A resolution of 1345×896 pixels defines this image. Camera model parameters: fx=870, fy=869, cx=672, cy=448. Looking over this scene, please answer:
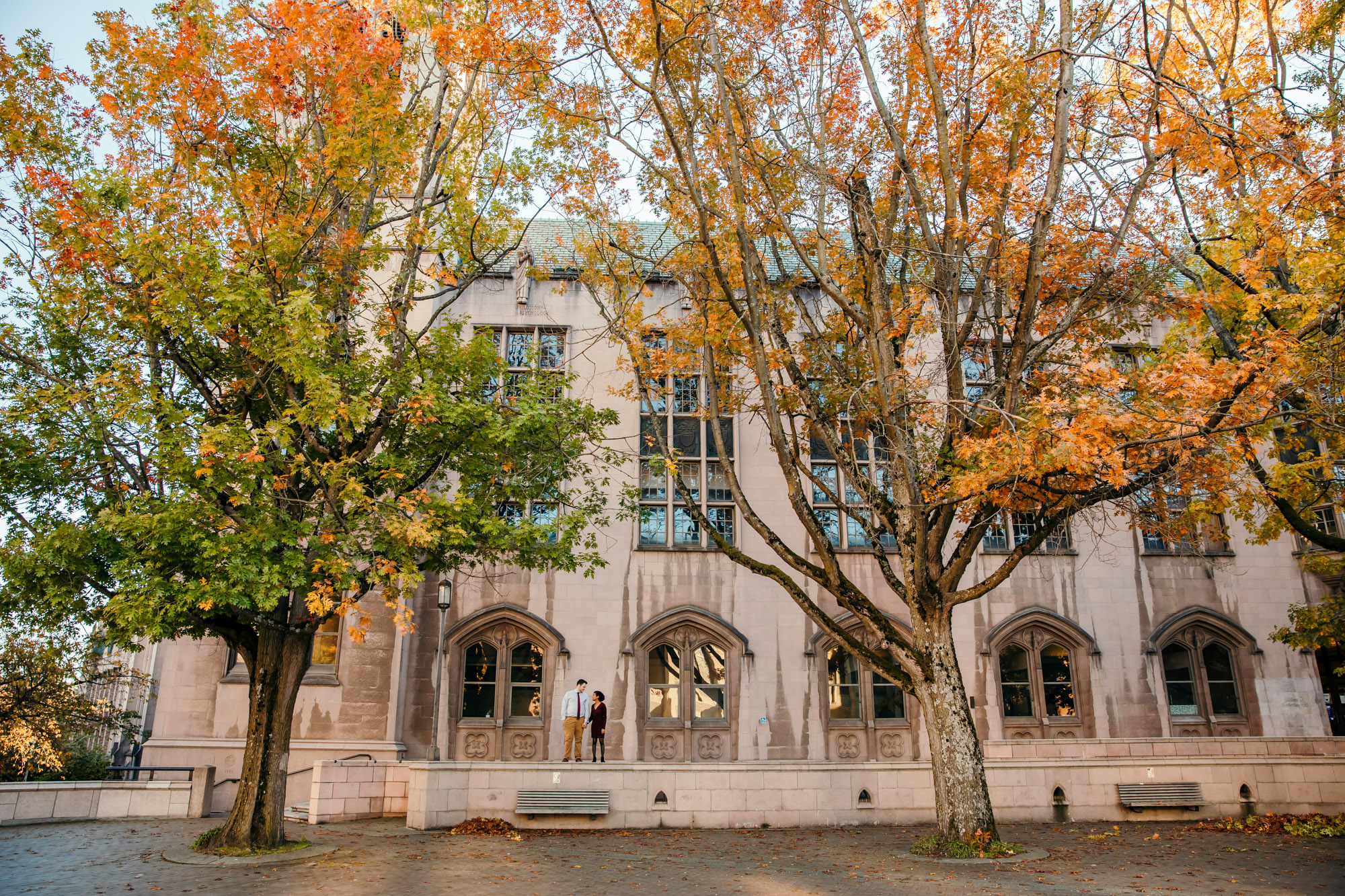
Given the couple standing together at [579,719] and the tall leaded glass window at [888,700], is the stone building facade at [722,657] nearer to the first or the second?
the tall leaded glass window at [888,700]

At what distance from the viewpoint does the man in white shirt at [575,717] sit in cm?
1540

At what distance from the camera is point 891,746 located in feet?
60.0

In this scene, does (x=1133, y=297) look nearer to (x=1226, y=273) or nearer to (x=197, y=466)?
(x=1226, y=273)

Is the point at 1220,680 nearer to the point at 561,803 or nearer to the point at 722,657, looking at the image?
the point at 722,657

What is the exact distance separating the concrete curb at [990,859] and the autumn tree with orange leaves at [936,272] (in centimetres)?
43

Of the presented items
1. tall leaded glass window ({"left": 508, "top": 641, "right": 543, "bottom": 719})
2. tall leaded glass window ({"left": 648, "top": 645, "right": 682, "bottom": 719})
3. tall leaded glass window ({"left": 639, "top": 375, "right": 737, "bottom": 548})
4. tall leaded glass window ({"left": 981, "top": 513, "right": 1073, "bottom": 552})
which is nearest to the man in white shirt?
tall leaded glass window ({"left": 508, "top": 641, "right": 543, "bottom": 719})

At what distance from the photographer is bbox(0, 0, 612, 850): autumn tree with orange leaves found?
10016 millimetres

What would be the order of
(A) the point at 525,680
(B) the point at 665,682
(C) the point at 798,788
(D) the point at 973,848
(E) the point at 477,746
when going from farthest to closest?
(B) the point at 665,682 < (A) the point at 525,680 < (E) the point at 477,746 < (C) the point at 798,788 < (D) the point at 973,848

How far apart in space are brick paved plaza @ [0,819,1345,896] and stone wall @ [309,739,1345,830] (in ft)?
1.74

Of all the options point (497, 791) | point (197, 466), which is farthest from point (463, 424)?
point (497, 791)

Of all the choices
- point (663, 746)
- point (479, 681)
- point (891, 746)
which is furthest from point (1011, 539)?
point (479, 681)

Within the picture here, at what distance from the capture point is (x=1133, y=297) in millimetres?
11125

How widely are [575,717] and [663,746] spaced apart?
9.94 ft

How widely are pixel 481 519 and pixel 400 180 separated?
16.9 feet
